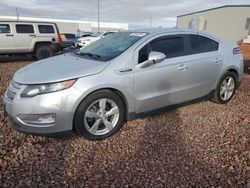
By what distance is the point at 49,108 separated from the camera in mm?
3053

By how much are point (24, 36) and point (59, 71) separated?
8812 millimetres

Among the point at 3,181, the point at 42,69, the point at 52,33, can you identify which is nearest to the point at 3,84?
the point at 42,69

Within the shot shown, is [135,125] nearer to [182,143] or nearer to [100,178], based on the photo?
[182,143]

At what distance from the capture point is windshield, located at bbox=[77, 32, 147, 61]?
3736mm

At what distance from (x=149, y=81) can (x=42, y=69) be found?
1.61m

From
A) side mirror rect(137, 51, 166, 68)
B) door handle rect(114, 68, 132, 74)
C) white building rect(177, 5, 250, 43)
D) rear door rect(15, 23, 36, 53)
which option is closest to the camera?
door handle rect(114, 68, 132, 74)

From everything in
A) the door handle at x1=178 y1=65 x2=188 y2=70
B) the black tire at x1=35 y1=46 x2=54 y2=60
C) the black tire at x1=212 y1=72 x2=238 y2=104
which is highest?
the door handle at x1=178 y1=65 x2=188 y2=70

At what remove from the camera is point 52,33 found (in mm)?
11758

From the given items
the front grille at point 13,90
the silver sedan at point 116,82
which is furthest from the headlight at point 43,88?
the front grille at point 13,90

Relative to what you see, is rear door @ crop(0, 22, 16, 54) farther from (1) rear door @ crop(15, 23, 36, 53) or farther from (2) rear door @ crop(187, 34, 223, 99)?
(2) rear door @ crop(187, 34, 223, 99)

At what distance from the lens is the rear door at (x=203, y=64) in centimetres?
428

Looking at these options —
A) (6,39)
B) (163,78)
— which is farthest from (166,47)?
(6,39)

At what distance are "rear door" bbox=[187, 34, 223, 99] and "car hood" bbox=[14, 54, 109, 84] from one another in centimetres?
172

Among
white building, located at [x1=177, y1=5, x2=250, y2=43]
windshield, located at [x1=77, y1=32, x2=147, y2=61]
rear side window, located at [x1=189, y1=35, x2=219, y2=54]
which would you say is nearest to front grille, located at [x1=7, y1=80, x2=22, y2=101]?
windshield, located at [x1=77, y1=32, x2=147, y2=61]
